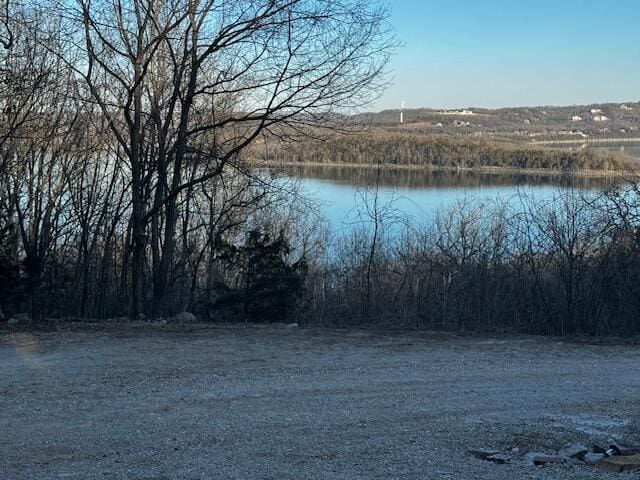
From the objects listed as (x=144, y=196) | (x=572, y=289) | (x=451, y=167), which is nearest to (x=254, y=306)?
(x=144, y=196)

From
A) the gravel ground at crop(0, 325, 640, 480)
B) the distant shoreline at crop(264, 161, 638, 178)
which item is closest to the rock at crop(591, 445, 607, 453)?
the gravel ground at crop(0, 325, 640, 480)

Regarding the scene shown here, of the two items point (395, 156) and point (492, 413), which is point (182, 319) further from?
point (395, 156)

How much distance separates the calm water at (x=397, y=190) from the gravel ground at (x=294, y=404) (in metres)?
8.19

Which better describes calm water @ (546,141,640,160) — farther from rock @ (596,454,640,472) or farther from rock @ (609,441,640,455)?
rock @ (596,454,640,472)

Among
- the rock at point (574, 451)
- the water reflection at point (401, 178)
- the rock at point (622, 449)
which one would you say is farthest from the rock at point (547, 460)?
the water reflection at point (401, 178)

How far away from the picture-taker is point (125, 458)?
5262 mm

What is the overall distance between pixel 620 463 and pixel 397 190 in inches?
584

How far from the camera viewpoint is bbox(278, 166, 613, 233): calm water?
1827 cm

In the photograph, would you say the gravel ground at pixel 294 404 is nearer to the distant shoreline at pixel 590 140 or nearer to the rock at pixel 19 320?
the rock at pixel 19 320

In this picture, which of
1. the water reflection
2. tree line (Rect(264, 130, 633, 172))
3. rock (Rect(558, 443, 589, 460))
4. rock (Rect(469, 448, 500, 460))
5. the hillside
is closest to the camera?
rock (Rect(469, 448, 500, 460))

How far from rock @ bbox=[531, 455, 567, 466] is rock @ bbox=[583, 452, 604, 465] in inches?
6.9

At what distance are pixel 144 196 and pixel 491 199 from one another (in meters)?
9.71

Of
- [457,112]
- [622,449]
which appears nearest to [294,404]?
[622,449]

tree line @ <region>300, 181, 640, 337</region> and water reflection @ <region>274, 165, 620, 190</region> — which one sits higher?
water reflection @ <region>274, 165, 620, 190</region>
